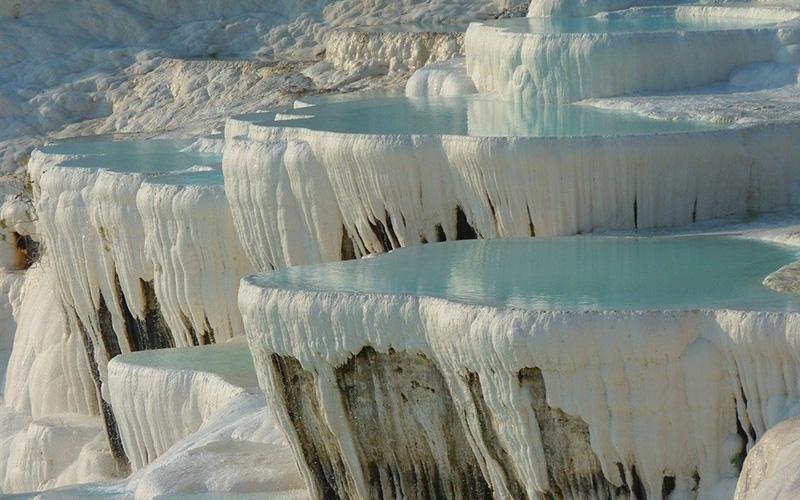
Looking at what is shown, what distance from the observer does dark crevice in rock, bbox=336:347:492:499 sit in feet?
26.3

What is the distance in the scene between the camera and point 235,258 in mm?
11547

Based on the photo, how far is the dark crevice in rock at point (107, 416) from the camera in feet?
41.7

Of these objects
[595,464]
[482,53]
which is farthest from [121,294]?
[595,464]

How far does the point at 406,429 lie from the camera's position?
816 cm

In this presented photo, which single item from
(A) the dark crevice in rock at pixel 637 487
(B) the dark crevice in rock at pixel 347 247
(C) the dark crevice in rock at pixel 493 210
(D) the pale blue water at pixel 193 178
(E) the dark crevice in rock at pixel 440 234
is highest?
(C) the dark crevice in rock at pixel 493 210

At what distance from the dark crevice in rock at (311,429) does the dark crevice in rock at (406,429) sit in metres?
0.17

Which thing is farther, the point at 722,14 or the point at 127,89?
the point at 127,89

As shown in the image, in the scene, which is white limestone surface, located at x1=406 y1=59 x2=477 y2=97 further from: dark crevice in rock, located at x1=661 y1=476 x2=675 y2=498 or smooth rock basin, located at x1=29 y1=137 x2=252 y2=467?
dark crevice in rock, located at x1=661 y1=476 x2=675 y2=498

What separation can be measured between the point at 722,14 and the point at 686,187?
15.7ft

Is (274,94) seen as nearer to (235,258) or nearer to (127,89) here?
(127,89)

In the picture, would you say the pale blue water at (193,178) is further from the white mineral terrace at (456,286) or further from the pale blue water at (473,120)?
the pale blue water at (473,120)

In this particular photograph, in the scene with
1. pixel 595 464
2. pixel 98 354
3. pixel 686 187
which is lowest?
pixel 98 354

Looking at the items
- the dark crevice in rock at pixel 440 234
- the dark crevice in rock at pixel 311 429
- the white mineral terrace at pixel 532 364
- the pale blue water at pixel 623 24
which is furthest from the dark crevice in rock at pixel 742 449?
the pale blue water at pixel 623 24

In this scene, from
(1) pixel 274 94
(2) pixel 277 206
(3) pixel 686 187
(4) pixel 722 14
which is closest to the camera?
(3) pixel 686 187
